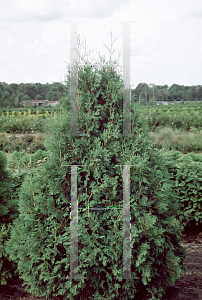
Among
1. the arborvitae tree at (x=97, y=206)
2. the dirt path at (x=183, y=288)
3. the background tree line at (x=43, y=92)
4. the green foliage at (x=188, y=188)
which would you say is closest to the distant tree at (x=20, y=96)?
the background tree line at (x=43, y=92)

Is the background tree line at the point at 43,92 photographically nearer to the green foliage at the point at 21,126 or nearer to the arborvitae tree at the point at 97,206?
the green foliage at the point at 21,126

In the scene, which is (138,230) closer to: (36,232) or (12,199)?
(36,232)

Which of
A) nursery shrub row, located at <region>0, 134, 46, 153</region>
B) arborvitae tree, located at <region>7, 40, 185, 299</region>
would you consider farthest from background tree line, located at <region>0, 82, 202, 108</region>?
arborvitae tree, located at <region>7, 40, 185, 299</region>

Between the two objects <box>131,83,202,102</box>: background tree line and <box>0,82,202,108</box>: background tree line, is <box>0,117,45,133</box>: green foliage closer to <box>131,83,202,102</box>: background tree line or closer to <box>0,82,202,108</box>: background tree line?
<box>0,82,202,108</box>: background tree line

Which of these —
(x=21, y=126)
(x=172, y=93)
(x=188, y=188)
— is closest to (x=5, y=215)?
(x=188, y=188)

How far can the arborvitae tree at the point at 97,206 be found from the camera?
2332 mm

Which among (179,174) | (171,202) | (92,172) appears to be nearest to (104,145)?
(92,172)

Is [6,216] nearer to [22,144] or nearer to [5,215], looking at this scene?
[5,215]

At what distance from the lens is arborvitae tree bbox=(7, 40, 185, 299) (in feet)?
7.65

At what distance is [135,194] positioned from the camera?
7.84 ft

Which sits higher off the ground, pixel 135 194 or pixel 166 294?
pixel 135 194

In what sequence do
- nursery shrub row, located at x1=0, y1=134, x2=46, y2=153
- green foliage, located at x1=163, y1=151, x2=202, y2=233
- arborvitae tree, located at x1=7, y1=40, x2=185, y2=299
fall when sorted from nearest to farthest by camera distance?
arborvitae tree, located at x1=7, y1=40, x2=185, y2=299
green foliage, located at x1=163, y1=151, x2=202, y2=233
nursery shrub row, located at x1=0, y1=134, x2=46, y2=153

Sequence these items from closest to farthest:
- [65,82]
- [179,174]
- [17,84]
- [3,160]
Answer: [65,82], [3,160], [179,174], [17,84]

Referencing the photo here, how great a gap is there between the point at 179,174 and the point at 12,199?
2.73m
